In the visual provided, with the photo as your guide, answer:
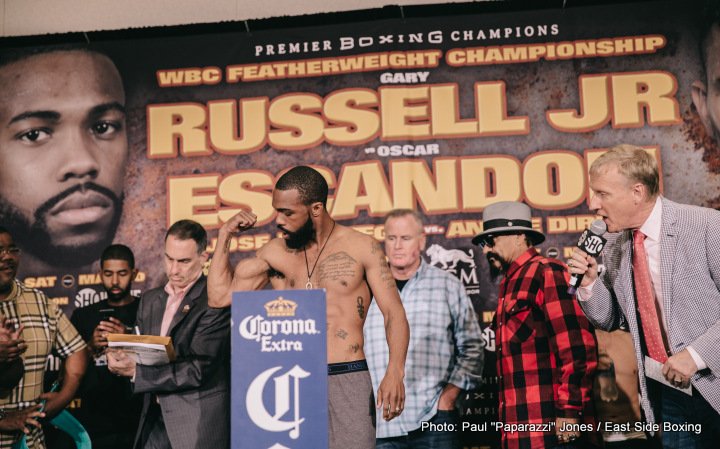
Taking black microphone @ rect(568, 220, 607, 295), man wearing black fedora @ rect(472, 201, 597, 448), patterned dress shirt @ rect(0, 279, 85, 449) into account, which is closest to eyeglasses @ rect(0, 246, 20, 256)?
patterned dress shirt @ rect(0, 279, 85, 449)

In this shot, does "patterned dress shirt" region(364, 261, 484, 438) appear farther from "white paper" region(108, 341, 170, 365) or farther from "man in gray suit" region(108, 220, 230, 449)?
"white paper" region(108, 341, 170, 365)

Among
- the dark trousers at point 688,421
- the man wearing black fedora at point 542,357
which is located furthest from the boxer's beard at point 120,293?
the dark trousers at point 688,421

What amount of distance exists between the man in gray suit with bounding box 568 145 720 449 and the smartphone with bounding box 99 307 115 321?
3.13 metres

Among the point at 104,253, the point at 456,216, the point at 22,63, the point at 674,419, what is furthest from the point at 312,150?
the point at 674,419

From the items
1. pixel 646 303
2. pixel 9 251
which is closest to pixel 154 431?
pixel 9 251

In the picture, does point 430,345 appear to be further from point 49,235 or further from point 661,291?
point 49,235

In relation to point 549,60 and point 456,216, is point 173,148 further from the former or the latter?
point 549,60

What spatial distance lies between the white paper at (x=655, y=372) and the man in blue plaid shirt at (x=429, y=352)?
53.3 inches

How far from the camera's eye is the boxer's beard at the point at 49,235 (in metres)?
5.42

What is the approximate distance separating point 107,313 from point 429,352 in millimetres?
2168

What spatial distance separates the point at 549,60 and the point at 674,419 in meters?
2.87

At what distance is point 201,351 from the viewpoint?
169 inches

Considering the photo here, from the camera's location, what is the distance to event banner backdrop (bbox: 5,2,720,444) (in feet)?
17.1

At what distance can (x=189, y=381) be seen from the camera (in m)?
4.22
